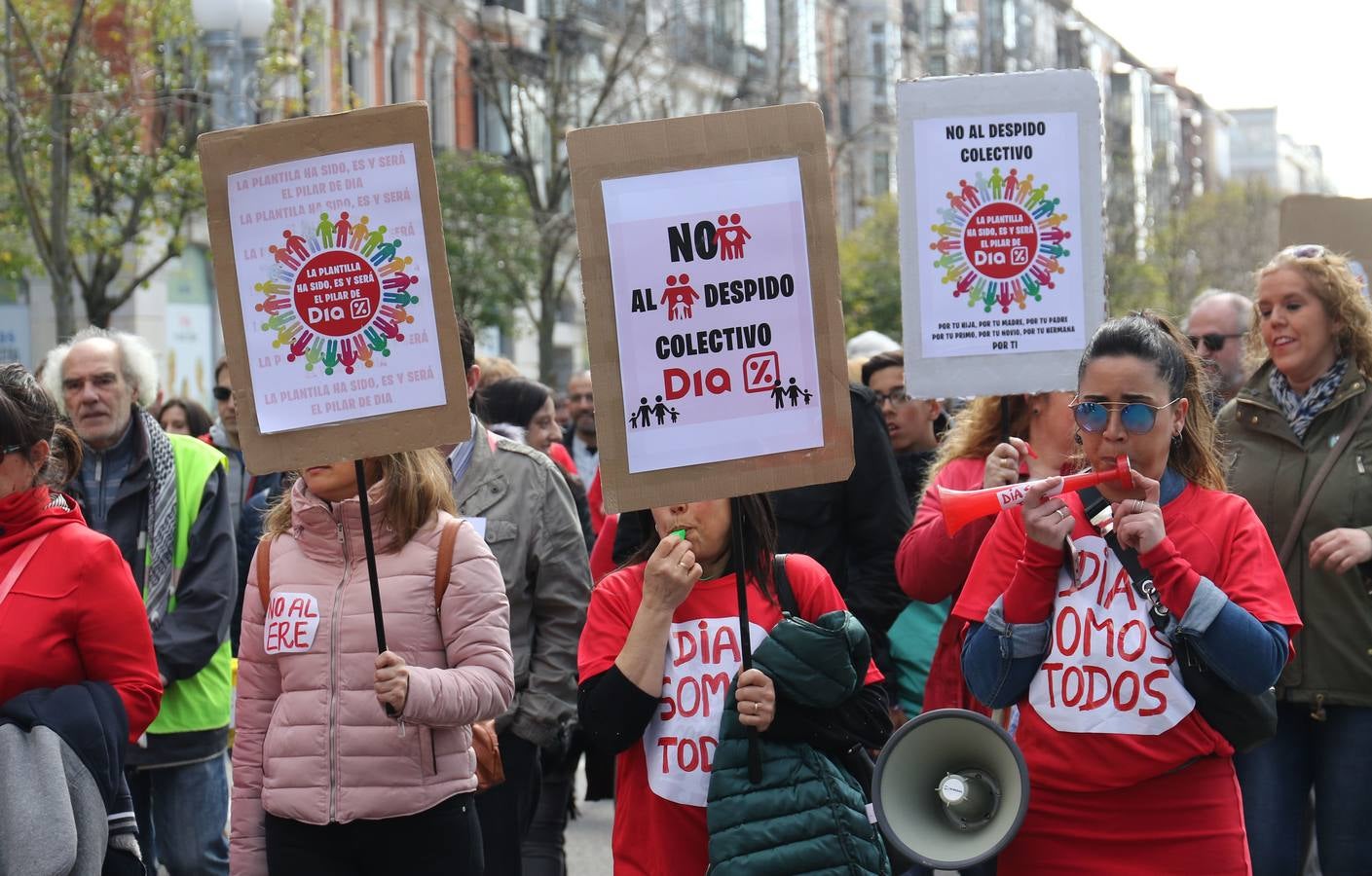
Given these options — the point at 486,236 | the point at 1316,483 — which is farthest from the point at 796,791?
the point at 486,236

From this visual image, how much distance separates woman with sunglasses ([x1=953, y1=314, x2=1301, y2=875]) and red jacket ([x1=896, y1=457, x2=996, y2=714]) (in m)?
0.92

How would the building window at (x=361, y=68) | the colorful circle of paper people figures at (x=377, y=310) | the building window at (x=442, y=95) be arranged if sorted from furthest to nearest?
the building window at (x=442, y=95), the building window at (x=361, y=68), the colorful circle of paper people figures at (x=377, y=310)

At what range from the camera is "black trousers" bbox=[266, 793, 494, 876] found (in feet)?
13.8

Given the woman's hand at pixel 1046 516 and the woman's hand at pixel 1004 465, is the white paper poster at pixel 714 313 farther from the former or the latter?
the woman's hand at pixel 1004 465

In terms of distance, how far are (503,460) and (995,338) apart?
1419 millimetres

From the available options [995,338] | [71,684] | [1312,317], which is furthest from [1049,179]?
[71,684]

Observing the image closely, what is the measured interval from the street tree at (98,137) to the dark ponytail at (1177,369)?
1283 centimetres

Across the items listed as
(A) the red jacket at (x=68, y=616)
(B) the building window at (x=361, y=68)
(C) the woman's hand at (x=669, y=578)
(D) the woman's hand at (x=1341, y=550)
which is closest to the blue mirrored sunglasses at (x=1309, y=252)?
(D) the woman's hand at (x=1341, y=550)

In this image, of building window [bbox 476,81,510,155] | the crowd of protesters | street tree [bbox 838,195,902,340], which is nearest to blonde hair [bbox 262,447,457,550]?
the crowd of protesters

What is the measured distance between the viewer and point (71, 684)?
4027 millimetres

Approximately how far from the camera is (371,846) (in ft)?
13.8

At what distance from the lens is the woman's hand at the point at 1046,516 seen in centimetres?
354

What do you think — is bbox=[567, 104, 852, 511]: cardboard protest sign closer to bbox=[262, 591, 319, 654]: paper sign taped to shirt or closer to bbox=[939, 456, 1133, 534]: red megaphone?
bbox=[939, 456, 1133, 534]: red megaphone

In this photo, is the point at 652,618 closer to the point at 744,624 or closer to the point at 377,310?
the point at 744,624
